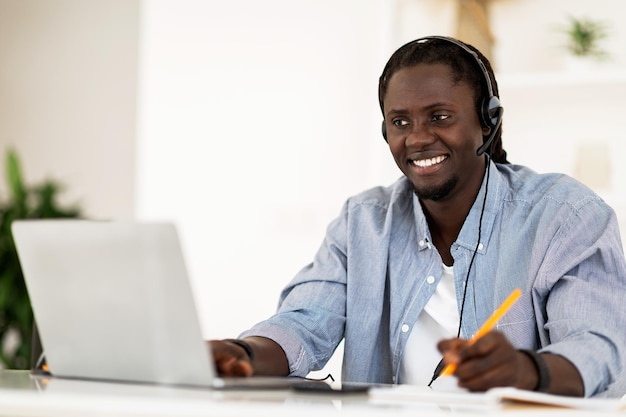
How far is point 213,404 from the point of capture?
2.87ft

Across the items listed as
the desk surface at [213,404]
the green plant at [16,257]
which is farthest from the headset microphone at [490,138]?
the green plant at [16,257]

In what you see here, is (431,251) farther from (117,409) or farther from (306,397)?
(117,409)

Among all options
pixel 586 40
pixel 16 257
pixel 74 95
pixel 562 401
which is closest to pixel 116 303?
pixel 562 401

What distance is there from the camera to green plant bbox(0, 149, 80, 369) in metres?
3.75

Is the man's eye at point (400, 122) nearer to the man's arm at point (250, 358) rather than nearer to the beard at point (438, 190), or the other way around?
the beard at point (438, 190)

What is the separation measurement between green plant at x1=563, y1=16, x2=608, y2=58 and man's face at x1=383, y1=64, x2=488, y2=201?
4.38 ft

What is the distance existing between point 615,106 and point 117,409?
7.86ft

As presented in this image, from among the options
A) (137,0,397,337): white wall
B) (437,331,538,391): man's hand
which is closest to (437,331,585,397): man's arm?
(437,331,538,391): man's hand

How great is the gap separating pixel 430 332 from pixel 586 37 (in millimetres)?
1563

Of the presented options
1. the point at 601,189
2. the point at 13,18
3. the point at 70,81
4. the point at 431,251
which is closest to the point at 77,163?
the point at 70,81

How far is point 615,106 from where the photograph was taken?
2918 millimetres

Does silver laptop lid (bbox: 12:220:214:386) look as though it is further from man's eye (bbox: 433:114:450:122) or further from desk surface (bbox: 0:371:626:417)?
man's eye (bbox: 433:114:450:122)

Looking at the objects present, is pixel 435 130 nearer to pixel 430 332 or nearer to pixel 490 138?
pixel 490 138

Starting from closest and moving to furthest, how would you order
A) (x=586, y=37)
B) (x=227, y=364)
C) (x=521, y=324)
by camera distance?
(x=227, y=364) → (x=521, y=324) → (x=586, y=37)
